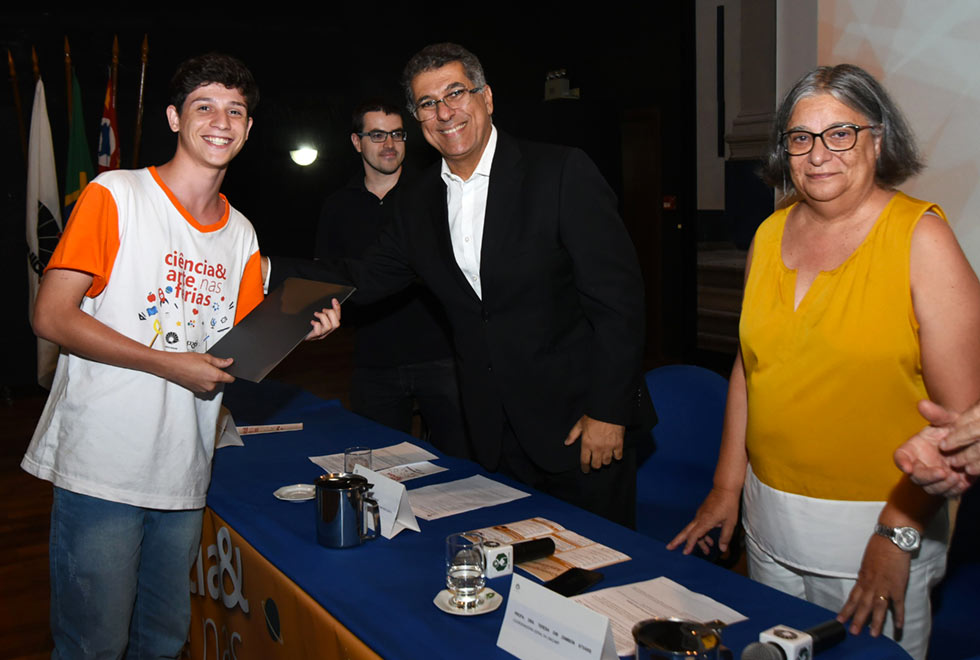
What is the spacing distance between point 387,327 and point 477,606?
187 cm

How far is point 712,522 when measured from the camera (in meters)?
1.81

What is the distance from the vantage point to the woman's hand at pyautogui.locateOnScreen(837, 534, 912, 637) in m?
1.44

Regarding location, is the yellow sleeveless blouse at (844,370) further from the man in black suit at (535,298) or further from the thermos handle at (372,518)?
the thermos handle at (372,518)

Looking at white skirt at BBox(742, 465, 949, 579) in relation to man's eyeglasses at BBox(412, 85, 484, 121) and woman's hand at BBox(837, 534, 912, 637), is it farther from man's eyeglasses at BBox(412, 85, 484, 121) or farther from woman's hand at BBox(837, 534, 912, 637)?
man's eyeglasses at BBox(412, 85, 484, 121)

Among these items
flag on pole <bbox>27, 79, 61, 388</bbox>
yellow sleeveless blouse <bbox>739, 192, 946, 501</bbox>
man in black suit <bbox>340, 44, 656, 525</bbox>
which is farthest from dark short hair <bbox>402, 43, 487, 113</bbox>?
flag on pole <bbox>27, 79, 61, 388</bbox>

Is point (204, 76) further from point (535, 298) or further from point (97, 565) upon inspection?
point (97, 565)

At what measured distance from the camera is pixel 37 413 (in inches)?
274

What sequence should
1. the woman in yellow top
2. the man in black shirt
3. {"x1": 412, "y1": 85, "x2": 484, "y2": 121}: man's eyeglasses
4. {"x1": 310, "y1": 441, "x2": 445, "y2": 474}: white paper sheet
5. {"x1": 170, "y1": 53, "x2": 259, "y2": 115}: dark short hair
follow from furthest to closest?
the man in black shirt, {"x1": 310, "y1": 441, "x2": 445, "y2": 474}: white paper sheet, {"x1": 412, "y1": 85, "x2": 484, "y2": 121}: man's eyeglasses, {"x1": 170, "y1": 53, "x2": 259, "y2": 115}: dark short hair, the woman in yellow top

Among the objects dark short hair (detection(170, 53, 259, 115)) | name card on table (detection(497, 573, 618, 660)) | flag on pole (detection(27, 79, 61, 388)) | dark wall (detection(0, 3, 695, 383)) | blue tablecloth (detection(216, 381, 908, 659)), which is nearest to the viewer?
name card on table (detection(497, 573, 618, 660))

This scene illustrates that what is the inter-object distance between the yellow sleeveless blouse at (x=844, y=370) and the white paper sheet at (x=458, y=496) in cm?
64

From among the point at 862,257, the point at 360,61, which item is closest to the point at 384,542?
the point at 862,257

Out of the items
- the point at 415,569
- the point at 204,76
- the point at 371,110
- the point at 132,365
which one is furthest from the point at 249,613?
the point at 371,110

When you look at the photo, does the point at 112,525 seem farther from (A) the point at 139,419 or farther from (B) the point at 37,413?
(B) the point at 37,413

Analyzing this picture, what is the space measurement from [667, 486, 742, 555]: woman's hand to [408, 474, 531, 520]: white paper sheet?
17.2 inches
